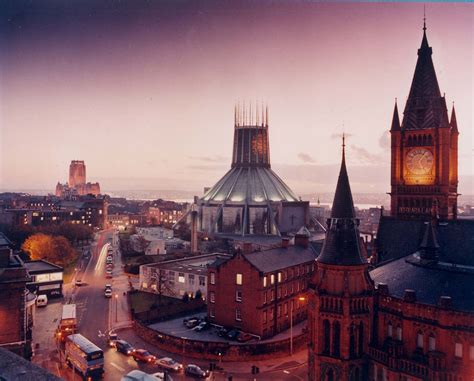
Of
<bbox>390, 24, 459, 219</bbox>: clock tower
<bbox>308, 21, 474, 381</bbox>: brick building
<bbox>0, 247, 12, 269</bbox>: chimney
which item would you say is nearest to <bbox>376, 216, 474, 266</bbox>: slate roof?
<bbox>308, 21, 474, 381</bbox>: brick building

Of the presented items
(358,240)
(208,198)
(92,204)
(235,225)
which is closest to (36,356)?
(358,240)

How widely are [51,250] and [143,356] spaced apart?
37844 mm

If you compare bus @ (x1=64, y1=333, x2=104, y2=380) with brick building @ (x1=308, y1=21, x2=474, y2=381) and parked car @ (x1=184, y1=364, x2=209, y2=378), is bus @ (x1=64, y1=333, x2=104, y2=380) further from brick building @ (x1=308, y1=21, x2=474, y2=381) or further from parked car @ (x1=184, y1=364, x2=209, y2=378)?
brick building @ (x1=308, y1=21, x2=474, y2=381)

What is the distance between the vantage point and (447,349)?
2022 cm

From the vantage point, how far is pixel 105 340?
33188 millimetres

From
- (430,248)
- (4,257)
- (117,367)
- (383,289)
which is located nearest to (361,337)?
(383,289)

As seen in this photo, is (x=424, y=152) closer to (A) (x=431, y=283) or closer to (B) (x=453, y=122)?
(B) (x=453, y=122)

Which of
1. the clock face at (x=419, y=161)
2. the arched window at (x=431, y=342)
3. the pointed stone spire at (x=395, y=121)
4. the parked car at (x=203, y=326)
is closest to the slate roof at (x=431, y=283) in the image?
the arched window at (x=431, y=342)

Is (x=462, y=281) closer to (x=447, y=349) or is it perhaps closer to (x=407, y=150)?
(x=447, y=349)

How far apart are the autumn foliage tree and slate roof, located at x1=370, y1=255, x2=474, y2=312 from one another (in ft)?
160

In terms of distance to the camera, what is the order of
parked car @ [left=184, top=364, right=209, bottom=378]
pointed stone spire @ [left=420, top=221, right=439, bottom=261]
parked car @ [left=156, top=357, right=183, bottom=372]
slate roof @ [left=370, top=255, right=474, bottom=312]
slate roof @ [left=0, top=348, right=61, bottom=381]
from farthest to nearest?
parked car @ [left=156, top=357, right=183, bottom=372] → parked car @ [left=184, top=364, right=209, bottom=378] → pointed stone spire @ [left=420, top=221, right=439, bottom=261] → slate roof @ [left=370, top=255, right=474, bottom=312] → slate roof @ [left=0, top=348, right=61, bottom=381]

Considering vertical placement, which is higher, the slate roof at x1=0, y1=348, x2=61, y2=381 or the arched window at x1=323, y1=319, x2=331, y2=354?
the slate roof at x1=0, y1=348, x2=61, y2=381

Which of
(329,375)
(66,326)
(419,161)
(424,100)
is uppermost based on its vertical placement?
(424,100)

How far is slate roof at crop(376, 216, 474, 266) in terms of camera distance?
1057 inches
